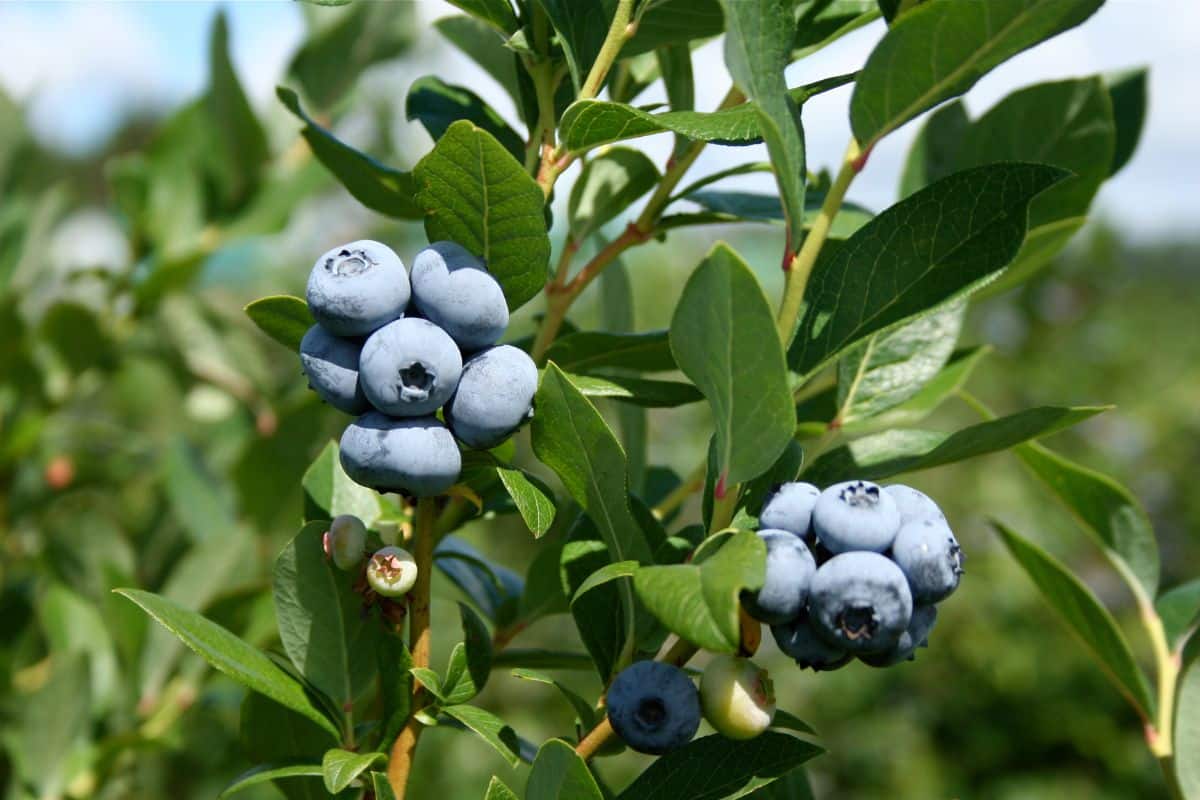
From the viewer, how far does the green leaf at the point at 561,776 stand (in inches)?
27.2

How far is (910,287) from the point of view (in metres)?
0.76

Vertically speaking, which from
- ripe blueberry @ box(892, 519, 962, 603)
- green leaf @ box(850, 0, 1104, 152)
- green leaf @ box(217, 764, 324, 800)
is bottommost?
green leaf @ box(217, 764, 324, 800)

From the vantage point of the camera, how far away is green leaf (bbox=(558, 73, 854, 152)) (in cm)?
72

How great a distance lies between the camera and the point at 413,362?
674 millimetres

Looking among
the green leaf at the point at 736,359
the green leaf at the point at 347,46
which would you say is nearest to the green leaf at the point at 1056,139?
the green leaf at the point at 736,359

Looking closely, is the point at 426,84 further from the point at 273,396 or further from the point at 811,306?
the point at 273,396

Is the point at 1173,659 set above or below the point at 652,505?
below

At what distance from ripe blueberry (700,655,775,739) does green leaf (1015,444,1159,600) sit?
1.58ft

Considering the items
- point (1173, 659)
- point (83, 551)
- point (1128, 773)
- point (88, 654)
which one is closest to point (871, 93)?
point (1173, 659)

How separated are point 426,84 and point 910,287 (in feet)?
1.41

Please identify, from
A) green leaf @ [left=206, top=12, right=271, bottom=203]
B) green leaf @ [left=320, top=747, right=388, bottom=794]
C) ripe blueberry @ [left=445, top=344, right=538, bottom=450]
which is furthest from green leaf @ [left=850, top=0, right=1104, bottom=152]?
green leaf @ [left=206, top=12, right=271, bottom=203]

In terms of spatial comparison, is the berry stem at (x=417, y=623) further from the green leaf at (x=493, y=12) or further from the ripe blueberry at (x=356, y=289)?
the green leaf at (x=493, y=12)

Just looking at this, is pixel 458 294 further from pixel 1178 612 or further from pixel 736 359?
pixel 1178 612

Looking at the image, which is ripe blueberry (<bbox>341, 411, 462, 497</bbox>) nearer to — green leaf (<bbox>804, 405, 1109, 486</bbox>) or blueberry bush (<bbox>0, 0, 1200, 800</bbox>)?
blueberry bush (<bbox>0, 0, 1200, 800</bbox>)
